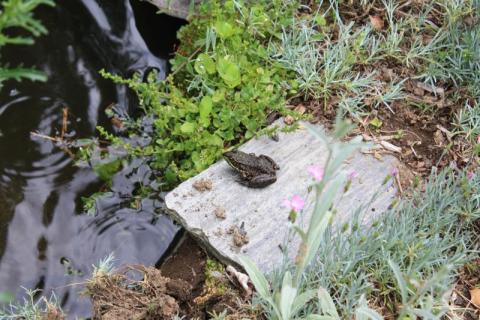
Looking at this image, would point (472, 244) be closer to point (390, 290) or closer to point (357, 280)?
point (390, 290)

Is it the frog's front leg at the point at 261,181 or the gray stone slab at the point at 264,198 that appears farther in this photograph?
the frog's front leg at the point at 261,181

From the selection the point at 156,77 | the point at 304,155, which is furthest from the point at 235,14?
the point at 304,155

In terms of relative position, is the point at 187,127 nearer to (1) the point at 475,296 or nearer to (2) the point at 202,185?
(2) the point at 202,185

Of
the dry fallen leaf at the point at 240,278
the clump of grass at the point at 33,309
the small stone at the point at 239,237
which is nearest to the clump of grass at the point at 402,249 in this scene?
the dry fallen leaf at the point at 240,278

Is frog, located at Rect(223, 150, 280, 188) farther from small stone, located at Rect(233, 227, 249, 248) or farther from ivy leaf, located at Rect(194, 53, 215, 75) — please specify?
ivy leaf, located at Rect(194, 53, 215, 75)

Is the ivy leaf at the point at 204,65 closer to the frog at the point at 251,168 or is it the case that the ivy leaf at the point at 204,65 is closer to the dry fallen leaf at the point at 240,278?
the frog at the point at 251,168

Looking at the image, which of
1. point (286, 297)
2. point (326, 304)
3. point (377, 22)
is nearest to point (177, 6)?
→ point (377, 22)
